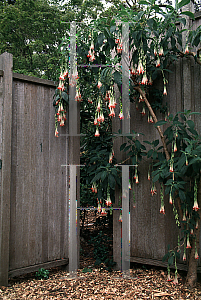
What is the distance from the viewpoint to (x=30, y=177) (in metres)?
2.24

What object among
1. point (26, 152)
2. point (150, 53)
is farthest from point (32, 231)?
point (150, 53)

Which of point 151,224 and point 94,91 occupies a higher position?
point 94,91

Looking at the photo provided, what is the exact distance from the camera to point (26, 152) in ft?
7.35

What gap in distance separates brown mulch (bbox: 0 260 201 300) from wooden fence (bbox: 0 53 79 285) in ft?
0.48

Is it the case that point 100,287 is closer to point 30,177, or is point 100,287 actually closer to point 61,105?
point 30,177

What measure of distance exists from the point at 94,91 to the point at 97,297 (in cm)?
185

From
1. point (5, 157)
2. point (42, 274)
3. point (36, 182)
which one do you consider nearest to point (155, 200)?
point (36, 182)

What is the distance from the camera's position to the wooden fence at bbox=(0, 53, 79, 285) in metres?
2.09

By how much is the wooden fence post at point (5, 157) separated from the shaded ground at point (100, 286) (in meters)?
0.21

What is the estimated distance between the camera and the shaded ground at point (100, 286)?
6.14ft

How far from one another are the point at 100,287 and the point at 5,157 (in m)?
1.27

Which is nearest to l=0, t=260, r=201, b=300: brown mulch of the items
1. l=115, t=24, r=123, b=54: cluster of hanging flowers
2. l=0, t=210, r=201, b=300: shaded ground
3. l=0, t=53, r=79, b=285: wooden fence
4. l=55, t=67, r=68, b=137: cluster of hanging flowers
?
l=0, t=210, r=201, b=300: shaded ground

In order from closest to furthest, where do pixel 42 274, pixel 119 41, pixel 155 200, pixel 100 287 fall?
pixel 100 287 → pixel 119 41 → pixel 42 274 → pixel 155 200

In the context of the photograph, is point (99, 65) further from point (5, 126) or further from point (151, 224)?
point (151, 224)
